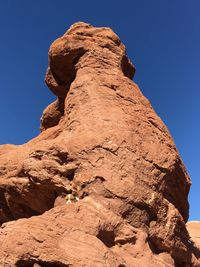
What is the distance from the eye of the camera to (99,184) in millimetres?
7559

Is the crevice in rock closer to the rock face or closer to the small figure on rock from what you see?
the rock face

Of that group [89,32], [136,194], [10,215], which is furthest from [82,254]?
[89,32]

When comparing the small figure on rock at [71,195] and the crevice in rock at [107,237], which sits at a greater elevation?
the small figure on rock at [71,195]

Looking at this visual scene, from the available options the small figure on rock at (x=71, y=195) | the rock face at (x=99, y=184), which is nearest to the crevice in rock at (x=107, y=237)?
the rock face at (x=99, y=184)

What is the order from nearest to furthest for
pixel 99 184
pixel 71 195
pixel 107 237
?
1. pixel 107 237
2. pixel 99 184
3. pixel 71 195

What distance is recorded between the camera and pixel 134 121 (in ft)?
30.0

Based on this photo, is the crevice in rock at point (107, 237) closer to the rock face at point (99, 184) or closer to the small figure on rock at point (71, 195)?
the rock face at point (99, 184)

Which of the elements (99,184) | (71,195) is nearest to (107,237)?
(99,184)

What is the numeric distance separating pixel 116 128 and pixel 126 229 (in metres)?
2.52

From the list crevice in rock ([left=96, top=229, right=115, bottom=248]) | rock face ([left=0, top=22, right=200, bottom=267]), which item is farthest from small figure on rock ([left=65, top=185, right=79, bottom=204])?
crevice in rock ([left=96, top=229, right=115, bottom=248])

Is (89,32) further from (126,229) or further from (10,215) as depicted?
(126,229)

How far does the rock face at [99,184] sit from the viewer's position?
6.05 metres

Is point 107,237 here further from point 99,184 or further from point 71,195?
point 71,195

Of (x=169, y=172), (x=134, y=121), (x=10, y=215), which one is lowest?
(x=10, y=215)
